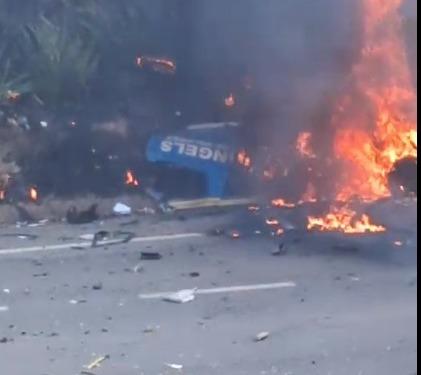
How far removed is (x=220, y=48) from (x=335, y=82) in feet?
5.47

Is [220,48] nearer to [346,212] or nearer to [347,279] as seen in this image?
[346,212]

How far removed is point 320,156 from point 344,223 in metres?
1.98

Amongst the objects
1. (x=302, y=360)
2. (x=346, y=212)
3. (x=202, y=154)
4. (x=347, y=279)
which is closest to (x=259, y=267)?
(x=347, y=279)

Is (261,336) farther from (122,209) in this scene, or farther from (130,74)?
(130,74)

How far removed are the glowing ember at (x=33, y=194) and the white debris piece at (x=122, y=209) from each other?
2.88ft

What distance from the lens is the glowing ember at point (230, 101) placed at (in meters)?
14.3

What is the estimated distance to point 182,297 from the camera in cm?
903

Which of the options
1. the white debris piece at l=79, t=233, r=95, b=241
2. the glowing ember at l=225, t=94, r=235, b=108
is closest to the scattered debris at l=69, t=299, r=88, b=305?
the white debris piece at l=79, t=233, r=95, b=241

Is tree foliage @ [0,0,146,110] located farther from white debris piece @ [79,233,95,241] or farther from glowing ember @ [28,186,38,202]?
white debris piece @ [79,233,95,241]

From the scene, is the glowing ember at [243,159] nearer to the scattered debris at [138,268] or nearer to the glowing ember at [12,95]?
the glowing ember at [12,95]

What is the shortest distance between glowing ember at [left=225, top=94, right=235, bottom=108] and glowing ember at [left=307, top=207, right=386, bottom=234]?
283 cm

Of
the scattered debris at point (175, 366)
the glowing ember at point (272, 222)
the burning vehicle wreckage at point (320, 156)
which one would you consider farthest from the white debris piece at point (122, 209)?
the scattered debris at point (175, 366)

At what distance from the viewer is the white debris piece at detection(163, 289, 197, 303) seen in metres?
8.98

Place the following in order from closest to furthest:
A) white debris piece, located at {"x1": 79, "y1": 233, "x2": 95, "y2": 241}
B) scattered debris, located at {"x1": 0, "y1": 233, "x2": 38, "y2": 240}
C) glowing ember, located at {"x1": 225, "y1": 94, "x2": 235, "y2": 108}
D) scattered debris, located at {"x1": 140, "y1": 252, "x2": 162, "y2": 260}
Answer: scattered debris, located at {"x1": 140, "y1": 252, "x2": 162, "y2": 260} < white debris piece, located at {"x1": 79, "y1": 233, "x2": 95, "y2": 241} < scattered debris, located at {"x1": 0, "y1": 233, "x2": 38, "y2": 240} < glowing ember, located at {"x1": 225, "y1": 94, "x2": 235, "y2": 108}
